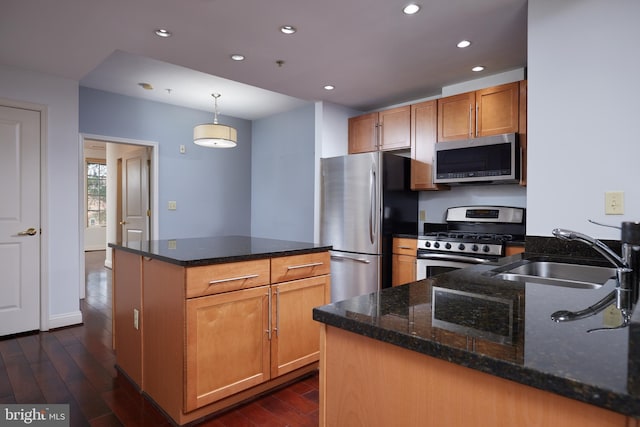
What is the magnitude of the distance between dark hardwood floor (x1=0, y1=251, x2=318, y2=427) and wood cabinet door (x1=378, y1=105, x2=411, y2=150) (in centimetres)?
251

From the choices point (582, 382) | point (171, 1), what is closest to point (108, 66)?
point (171, 1)

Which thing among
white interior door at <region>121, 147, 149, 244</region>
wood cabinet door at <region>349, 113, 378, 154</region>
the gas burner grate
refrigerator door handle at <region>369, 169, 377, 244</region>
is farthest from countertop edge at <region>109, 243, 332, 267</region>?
white interior door at <region>121, 147, 149, 244</region>

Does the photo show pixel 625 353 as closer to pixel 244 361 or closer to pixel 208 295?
pixel 208 295

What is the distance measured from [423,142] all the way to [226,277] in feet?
8.41

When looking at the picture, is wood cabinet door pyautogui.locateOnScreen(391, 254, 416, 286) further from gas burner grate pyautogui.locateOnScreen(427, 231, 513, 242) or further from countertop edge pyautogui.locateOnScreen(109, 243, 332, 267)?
countertop edge pyautogui.locateOnScreen(109, 243, 332, 267)

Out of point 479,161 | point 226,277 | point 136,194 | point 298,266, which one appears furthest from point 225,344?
point 136,194

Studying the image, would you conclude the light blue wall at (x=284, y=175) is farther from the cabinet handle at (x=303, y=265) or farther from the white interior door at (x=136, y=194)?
the cabinet handle at (x=303, y=265)

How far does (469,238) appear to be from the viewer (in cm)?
311

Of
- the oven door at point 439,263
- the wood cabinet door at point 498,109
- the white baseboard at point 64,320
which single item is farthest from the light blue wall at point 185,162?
the wood cabinet door at point 498,109

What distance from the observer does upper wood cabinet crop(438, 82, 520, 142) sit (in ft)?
10.1

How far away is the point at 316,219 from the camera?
13.8ft

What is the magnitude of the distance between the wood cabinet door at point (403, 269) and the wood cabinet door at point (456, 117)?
120cm

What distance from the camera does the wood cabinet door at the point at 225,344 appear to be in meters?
1.83

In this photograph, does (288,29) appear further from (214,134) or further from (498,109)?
(498,109)
